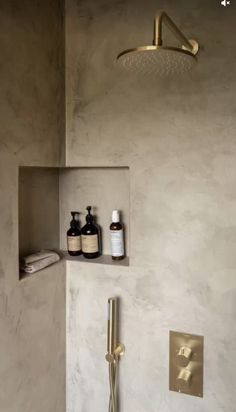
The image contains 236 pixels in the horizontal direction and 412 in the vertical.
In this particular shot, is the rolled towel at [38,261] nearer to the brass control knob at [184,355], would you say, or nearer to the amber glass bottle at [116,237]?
the amber glass bottle at [116,237]

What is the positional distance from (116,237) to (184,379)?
55 cm

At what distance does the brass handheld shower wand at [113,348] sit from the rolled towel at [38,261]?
0.86 feet

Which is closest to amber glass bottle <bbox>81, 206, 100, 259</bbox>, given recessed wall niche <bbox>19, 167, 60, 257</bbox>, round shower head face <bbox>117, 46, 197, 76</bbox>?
recessed wall niche <bbox>19, 167, 60, 257</bbox>

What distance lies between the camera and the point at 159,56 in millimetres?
989

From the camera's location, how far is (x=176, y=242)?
1341 mm

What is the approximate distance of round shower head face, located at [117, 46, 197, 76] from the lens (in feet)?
3.02

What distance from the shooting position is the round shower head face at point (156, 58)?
920mm

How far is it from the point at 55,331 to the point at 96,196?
547 mm

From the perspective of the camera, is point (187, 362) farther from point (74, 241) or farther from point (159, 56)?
point (159, 56)

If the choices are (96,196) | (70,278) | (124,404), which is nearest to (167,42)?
(96,196)

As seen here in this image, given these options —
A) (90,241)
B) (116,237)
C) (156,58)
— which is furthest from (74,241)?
(156,58)

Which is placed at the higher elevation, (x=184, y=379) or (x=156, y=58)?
(x=156, y=58)

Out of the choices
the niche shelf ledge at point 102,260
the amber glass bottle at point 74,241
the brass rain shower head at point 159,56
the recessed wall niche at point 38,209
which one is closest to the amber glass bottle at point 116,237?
the niche shelf ledge at point 102,260

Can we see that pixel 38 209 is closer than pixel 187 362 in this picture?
No
